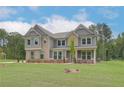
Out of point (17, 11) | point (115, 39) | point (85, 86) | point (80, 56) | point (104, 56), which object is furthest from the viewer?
point (115, 39)

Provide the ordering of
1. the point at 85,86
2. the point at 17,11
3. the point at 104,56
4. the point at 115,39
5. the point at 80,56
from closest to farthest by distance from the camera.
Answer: the point at 85,86 → the point at 17,11 → the point at 80,56 → the point at 104,56 → the point at 115,39

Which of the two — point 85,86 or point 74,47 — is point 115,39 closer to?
point 74,47

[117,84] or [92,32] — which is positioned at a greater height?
[92,32]

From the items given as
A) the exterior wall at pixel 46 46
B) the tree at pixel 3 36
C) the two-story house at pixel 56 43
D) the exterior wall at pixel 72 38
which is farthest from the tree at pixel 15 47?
the exterior wall at pixel 72 38

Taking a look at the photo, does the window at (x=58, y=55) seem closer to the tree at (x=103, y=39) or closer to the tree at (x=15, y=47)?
the tree at (x=15, y=47)

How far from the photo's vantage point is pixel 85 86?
37.2ft

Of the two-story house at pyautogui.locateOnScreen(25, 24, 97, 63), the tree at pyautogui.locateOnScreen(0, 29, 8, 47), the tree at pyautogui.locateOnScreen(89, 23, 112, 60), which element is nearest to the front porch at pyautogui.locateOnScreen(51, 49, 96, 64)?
the two-story house at pyautogui.locateOnScreen(25, 24, 97, 63)

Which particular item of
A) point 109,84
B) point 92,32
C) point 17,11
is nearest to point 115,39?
point 92,32

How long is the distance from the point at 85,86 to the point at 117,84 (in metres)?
1.22

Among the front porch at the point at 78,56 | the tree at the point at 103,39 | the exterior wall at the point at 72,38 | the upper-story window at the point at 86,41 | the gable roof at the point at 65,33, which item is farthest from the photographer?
the tree at the point at 103,39

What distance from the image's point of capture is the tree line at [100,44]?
113ft

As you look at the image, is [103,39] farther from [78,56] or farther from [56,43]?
[78,56]

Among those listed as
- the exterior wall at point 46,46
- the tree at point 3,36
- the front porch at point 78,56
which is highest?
the tree at point 3,36

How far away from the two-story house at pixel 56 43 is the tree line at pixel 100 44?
3.91 feet
